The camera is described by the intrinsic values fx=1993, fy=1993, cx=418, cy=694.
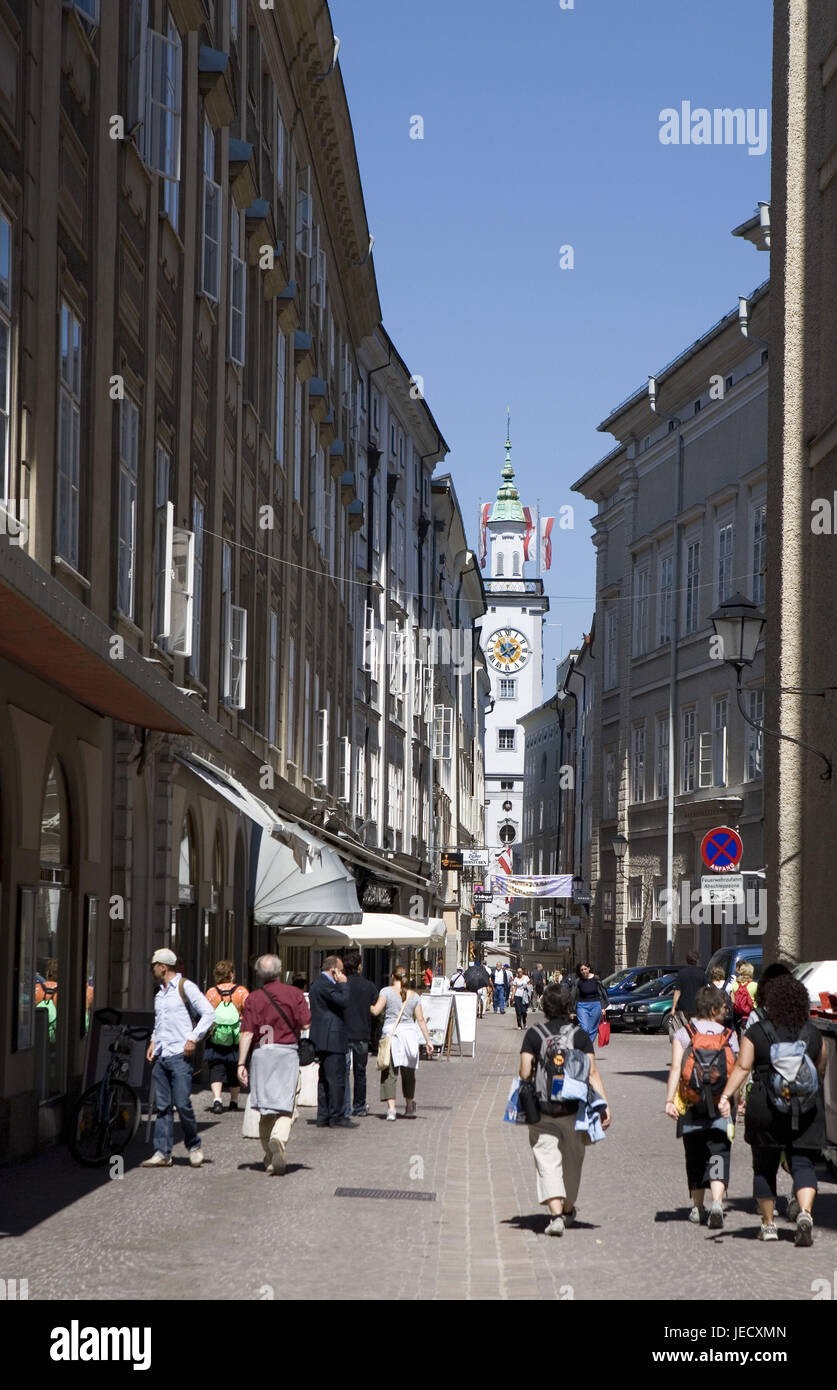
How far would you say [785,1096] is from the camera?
1198cm

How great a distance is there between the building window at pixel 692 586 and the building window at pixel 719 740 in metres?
3.29

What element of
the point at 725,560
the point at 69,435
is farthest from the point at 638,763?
the point at 69,435

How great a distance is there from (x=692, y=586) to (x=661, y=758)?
5070mm

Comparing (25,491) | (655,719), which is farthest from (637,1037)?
(25,491)

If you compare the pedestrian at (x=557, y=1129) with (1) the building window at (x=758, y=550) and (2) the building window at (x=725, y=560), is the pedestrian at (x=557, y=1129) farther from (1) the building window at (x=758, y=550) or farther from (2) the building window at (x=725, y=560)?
(2) the building window at (x=725, y=560)

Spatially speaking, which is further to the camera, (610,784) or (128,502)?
(610,784)

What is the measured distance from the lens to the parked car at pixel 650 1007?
146ft

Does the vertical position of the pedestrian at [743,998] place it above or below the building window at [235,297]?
below

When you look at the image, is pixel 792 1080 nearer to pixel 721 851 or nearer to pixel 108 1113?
pixel 108 1113

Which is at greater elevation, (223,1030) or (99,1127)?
(223,1030)

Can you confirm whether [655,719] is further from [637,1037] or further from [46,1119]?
[46,1119]

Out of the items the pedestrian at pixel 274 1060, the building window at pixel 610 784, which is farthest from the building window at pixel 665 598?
the pedestrian at pixel 274 1060

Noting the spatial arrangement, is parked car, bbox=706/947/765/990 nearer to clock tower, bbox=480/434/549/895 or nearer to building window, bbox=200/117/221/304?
building window, bbox=200/117/221/304

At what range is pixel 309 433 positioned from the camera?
38.5 meters
